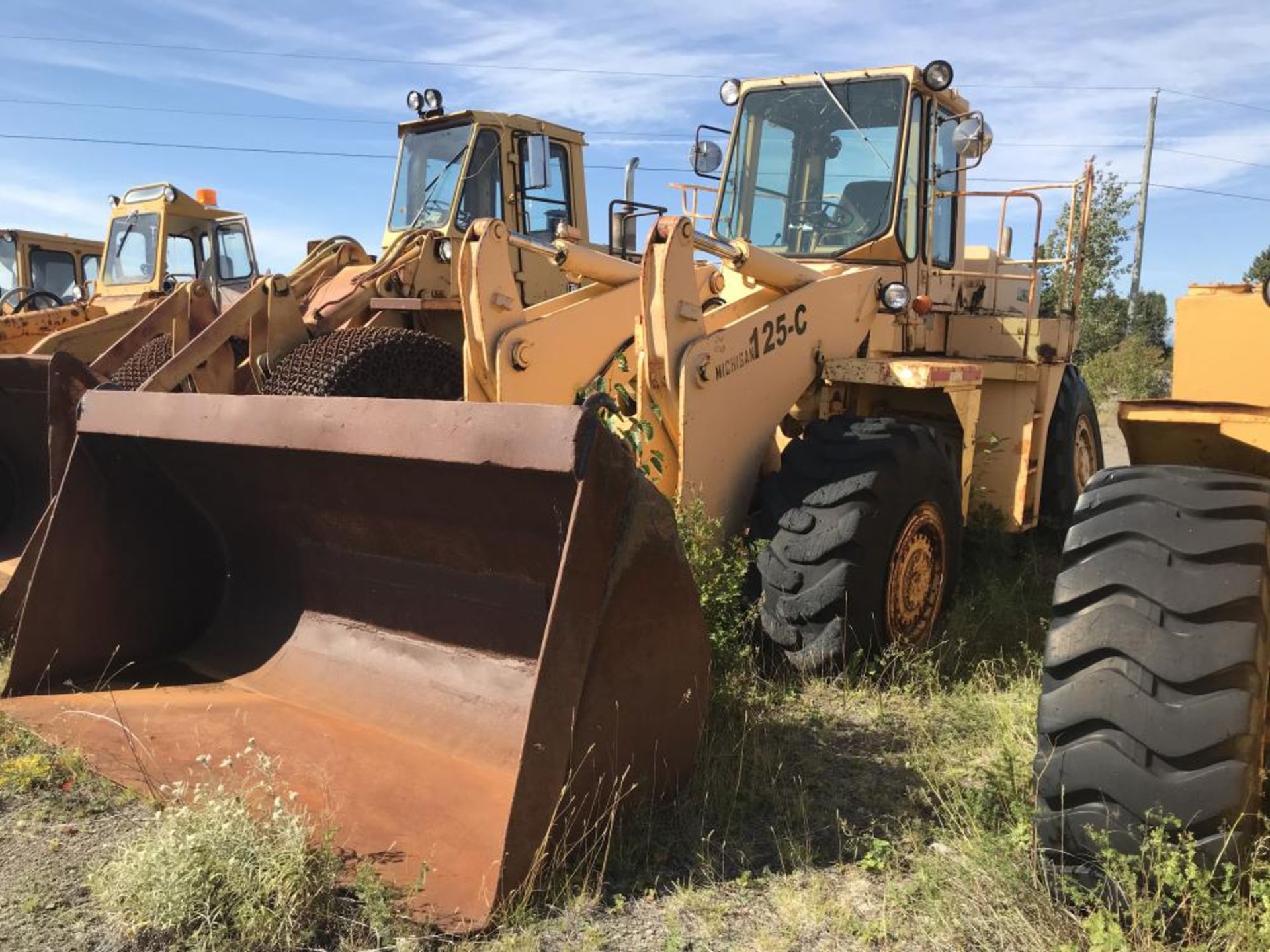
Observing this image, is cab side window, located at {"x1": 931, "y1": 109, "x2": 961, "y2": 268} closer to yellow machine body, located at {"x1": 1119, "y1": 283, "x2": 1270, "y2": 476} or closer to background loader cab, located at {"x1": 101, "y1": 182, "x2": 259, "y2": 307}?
yellow machine body, located at {"x1": 1119, "y1": 283, "x2": 1270, "y2": 476}

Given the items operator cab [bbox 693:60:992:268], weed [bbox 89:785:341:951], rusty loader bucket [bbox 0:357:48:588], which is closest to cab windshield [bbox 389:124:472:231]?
operator cab [bbox 693:60:992:268]

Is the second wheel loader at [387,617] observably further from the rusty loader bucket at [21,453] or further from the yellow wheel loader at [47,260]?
the yellow wheel loader at [47,260]

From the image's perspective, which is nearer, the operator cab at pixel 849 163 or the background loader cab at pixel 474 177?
the operator cab at pixel 849 163

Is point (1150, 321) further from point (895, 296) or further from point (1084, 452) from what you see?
point (895, 296)

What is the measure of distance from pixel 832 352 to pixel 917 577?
1.24 meters

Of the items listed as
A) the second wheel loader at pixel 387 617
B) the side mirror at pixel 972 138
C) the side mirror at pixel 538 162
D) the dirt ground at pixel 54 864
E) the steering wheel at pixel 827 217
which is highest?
the side mirror at pixel 538 162

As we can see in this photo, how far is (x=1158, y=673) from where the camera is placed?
244 cm

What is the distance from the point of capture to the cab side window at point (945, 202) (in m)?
6.07

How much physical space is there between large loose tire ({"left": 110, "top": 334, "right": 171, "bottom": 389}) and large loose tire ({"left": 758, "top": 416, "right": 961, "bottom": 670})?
13.9 ft

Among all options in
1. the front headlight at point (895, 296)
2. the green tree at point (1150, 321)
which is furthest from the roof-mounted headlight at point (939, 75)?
the green tree at point (1150, 321)

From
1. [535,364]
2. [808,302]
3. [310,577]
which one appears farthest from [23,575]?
[808,302]

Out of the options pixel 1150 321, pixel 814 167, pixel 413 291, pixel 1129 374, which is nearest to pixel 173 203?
pixel 413 291

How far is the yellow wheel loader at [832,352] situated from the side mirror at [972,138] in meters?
0.01

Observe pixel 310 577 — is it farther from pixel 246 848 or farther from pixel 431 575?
pixel 246 848
